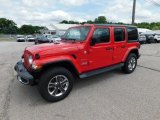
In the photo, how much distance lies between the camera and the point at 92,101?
4402 mm

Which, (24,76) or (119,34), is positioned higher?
(119,34)

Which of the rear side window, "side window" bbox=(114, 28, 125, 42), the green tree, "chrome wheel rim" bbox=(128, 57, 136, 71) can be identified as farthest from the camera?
the green tree

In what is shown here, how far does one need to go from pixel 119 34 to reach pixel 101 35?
100 cm

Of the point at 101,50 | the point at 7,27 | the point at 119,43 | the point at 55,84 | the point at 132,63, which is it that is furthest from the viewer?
the point at 7,27

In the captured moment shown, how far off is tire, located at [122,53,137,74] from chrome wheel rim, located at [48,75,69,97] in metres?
2.96

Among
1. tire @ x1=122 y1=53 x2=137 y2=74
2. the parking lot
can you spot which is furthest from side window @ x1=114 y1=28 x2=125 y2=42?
the parking lot

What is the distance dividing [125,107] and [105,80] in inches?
79.3

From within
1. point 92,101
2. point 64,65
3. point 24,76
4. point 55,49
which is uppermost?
point 55,49

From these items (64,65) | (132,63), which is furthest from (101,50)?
(132,63)

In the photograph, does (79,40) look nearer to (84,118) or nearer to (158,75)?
(84,118)

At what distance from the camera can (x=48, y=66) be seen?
14.2ft

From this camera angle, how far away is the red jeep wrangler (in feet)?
13.9

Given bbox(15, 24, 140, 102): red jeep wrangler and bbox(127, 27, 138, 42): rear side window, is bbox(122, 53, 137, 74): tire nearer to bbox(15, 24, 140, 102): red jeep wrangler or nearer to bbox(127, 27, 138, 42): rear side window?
bbox(15, 24, 140, 102): red jeep wrangler

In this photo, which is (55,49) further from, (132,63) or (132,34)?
(132,63)
